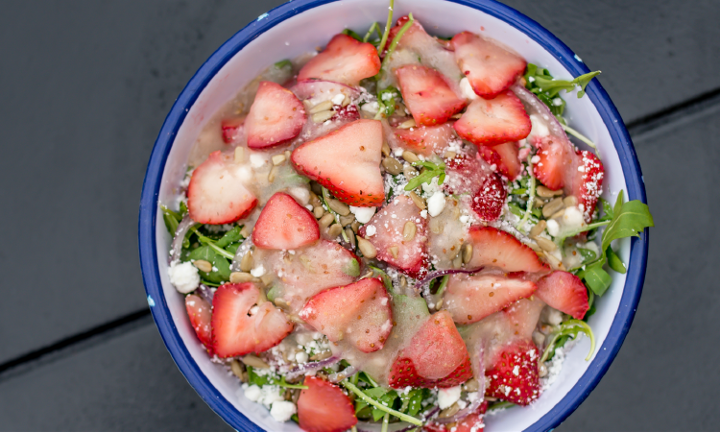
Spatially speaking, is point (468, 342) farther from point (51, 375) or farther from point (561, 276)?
point (51, 375)

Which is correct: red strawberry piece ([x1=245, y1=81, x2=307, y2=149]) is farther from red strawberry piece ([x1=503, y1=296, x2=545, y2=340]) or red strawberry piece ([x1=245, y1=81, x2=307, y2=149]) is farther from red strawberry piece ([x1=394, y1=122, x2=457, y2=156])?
red strawberry piece ([x1=503, y1=296, x2=545, y2=340])

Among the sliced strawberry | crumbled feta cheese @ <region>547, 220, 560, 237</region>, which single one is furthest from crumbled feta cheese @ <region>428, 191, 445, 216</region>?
crumbled feta cheese @ <region>547, 220, 560, 237</region>

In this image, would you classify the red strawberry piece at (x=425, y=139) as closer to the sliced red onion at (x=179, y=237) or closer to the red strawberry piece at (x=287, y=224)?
the red strawberry piece at (x=287, y=224)

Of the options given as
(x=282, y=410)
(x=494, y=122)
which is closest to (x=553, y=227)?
(x=494, y=122)

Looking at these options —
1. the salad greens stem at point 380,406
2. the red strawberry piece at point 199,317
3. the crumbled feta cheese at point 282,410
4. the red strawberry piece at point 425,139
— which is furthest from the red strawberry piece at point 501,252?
the red strawberry piece at point 199,317

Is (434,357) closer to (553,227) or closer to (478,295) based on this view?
(478,295)

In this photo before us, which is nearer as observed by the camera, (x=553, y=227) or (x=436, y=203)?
(x=436, y=203)

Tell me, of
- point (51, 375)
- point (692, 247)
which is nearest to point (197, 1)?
point (51, 375)
